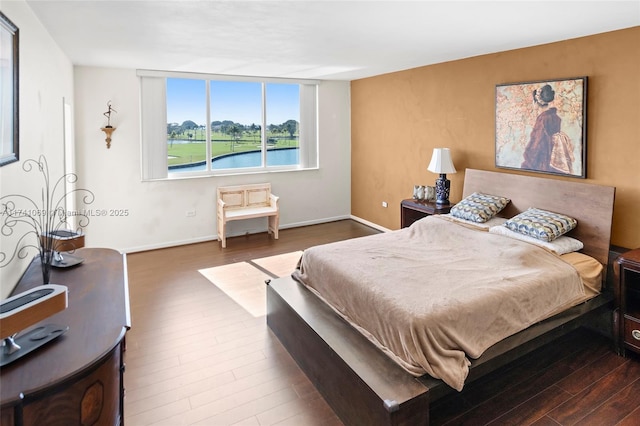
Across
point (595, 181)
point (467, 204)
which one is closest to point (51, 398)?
point (467, 204)

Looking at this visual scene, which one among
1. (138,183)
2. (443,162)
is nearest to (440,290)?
(443,162)

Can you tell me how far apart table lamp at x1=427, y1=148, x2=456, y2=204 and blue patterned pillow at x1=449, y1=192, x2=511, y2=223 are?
0.52m

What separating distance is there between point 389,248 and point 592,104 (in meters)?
2.12

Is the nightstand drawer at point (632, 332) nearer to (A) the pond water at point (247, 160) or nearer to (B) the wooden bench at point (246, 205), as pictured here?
(B) the wooden bench at point (246, 205)

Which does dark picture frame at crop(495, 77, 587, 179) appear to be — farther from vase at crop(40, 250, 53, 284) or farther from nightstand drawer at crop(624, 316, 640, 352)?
vase at crop(40, 250, 53, 284)

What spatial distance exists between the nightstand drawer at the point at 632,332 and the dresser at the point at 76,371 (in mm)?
3232

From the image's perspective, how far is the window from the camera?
5.33 metres

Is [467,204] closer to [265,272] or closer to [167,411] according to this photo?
[265,272]

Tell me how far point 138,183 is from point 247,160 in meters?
1.64

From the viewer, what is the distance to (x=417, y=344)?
211 cm

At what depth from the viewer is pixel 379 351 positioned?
2.31 metres

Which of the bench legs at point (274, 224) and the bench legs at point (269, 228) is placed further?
the bench legs at point (274, 224)

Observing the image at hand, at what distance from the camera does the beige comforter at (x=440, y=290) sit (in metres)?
2.17

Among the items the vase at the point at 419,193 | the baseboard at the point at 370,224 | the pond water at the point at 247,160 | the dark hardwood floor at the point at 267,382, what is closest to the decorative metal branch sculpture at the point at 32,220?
the dark hardwood floor at the point at 267,382
